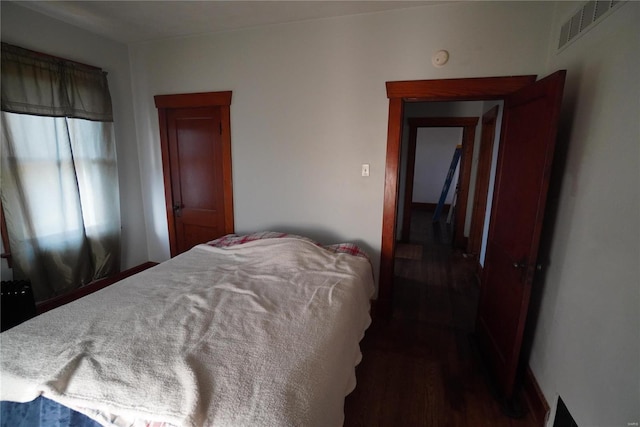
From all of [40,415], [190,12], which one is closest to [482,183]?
[190,12]

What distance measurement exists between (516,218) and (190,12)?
275 cm

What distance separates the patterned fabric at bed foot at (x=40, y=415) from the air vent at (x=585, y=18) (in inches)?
103

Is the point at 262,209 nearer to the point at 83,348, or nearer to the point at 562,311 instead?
the point at 83,348

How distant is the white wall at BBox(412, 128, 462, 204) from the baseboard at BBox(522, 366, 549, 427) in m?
5.78

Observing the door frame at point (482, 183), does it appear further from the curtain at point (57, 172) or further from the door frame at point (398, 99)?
the curtain at point (57, 172)

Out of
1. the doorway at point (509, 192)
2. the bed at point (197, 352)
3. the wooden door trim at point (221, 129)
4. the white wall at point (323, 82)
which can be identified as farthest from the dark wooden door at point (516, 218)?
the wooden door trim at point (221, 129)

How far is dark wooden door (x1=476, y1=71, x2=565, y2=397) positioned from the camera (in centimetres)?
143

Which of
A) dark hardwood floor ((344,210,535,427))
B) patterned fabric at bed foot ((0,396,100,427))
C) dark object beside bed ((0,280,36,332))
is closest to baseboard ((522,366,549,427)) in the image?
dark hardwood floor ((344,210,535,427))

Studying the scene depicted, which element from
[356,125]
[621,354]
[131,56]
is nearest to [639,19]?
[621,354]

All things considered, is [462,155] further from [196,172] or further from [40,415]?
[40,415]

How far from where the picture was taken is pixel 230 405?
0.92 m

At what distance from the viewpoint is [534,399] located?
5.37 ft

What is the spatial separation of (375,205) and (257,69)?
1596 millimetres

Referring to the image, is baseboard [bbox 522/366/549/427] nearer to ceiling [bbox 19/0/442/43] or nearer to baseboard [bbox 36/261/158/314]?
ceiling [bbox 19/0/442/43]
